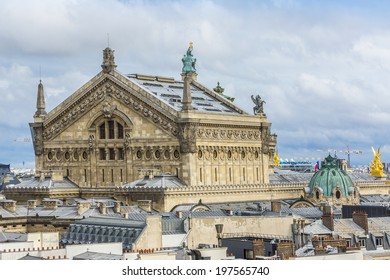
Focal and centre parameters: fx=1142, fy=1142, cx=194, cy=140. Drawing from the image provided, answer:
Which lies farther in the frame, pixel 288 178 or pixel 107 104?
pixel 288 178

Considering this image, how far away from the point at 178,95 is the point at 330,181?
20888 mm

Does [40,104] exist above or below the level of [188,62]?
below

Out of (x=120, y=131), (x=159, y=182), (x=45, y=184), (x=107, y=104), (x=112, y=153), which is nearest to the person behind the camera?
(x=159, y=182)

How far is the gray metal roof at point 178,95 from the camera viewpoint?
132500 millimetres

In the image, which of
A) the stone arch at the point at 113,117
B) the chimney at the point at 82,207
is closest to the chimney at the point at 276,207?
the chimney at the point at 82,207

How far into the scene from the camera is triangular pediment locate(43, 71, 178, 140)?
127875mm

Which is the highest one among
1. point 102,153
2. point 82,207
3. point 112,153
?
point 102,153

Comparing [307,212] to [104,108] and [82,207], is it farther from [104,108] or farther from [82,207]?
[104,108]

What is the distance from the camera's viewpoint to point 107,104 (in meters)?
132

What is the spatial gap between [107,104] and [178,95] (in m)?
9.52

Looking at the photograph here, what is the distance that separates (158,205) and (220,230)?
32.9 metres

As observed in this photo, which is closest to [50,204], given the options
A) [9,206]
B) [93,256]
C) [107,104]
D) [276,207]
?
[9,206]

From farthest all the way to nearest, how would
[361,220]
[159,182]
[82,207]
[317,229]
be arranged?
[159,182]
[82,207]
[361,220]
[317,229]

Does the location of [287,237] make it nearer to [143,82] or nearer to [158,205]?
[158,205]
